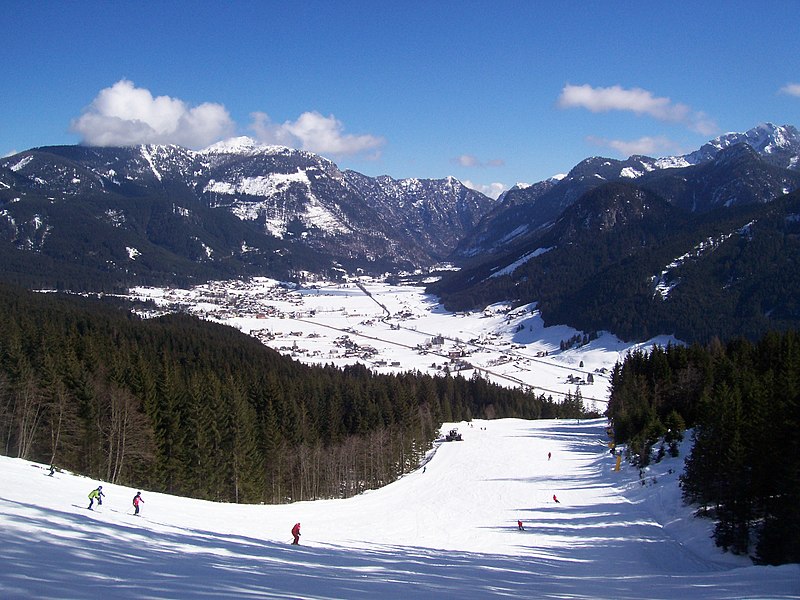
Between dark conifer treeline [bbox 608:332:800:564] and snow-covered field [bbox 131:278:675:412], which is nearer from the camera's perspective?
dark conifer treeline [bbox 608:332:800:564]

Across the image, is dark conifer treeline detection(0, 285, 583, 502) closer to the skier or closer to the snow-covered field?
the skier

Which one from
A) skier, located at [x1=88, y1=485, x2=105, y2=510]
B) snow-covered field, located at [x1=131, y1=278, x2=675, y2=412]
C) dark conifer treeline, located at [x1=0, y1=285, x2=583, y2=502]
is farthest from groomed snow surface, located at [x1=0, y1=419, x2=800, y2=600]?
snow-covered field, located at [x1=131, y1=278, x2=675, y2=412]

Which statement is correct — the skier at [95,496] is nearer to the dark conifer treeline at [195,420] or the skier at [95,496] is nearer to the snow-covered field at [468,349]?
the dark conifer treeline at [195,420]

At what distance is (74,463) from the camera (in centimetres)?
3834

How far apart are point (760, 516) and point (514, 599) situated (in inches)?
624

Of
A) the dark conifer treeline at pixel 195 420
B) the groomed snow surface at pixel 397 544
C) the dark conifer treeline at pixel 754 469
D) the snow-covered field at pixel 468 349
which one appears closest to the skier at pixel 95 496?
the groomed snow surface at pixel 397 544

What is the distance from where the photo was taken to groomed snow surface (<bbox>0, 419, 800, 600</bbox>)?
11602 millimetres

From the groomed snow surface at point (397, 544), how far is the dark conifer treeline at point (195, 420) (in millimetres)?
8167

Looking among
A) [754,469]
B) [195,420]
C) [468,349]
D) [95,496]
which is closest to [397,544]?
[95,496]

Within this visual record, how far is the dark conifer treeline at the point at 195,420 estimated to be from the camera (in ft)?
122

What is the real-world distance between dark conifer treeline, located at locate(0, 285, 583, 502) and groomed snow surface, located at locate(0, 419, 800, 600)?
26.8ft

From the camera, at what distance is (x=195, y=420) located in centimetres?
4112

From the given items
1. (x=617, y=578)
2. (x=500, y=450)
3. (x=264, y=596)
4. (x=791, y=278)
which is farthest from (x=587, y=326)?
(x=264, y=596)

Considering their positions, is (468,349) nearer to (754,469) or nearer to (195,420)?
(195,420)
